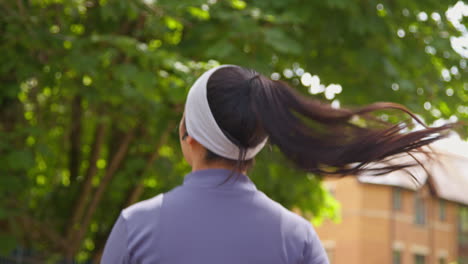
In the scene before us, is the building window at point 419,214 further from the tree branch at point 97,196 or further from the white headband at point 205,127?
the white headband at point 205,127

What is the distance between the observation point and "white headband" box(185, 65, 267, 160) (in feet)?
6.30

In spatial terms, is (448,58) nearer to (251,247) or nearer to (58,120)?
(58,120)

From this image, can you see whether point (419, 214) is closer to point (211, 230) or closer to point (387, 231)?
point (387, 231)

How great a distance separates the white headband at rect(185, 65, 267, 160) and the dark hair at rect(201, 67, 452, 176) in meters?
0.01

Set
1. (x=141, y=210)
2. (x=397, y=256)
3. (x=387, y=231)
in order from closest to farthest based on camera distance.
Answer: (x=141, y=210)
(x=397, y=256)
(x=387, y=231)

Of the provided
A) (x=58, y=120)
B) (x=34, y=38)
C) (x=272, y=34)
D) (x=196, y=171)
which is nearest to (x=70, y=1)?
(x=34, y=38)

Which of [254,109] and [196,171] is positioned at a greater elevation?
[254,109]

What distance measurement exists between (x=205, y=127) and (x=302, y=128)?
0.91 ft

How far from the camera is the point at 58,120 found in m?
9.45

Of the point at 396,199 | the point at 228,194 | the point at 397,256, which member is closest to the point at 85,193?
the point at 228,194

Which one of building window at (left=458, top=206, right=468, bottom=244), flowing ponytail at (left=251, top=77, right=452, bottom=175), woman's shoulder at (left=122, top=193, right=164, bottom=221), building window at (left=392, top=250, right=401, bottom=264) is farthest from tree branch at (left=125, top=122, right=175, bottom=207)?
building window at (left=458, top=206, right=468, bottom=244)

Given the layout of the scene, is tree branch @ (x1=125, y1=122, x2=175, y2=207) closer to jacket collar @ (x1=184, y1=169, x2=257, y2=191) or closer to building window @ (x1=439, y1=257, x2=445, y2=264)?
jacket collar @ (x1=184, y1=169, x2=257, y2=191)

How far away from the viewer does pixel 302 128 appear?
79.7 inches

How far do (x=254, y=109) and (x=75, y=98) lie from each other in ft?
23.7
